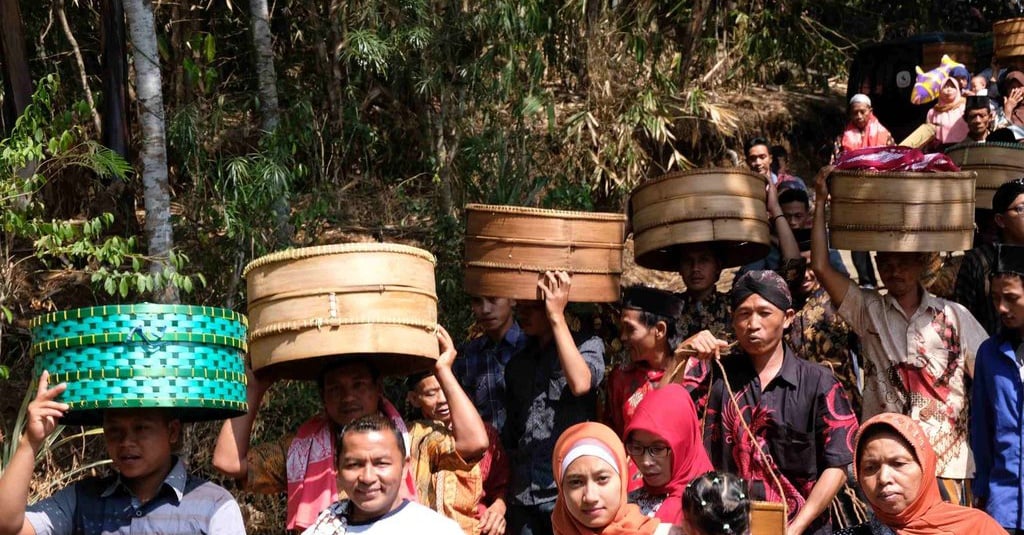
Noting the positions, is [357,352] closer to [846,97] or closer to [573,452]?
[573,452]

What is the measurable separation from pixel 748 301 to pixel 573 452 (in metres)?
1.15

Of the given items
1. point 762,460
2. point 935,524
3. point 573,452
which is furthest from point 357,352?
point 935,524

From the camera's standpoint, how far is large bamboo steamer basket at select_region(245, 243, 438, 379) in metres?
4.83

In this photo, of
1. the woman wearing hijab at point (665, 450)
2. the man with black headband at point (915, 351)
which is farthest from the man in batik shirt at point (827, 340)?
the woman wearing hijab at point (665, 450)

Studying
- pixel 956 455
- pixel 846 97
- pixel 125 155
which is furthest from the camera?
pixel 846 97

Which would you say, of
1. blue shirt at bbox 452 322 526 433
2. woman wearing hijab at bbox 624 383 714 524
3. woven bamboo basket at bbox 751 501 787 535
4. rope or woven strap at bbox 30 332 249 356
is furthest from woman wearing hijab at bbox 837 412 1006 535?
rope or woven strap at bbox 30 332 249 356

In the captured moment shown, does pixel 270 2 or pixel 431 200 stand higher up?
pixel 270 2

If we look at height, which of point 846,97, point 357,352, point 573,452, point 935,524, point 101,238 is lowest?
point 935,524

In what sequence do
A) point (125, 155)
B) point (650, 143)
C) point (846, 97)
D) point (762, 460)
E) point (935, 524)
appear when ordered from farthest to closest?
1. point (846, 97)
2. point (650, 143)
3. point (125, 155)
4. point (762, 460)
5. point (935, 524)

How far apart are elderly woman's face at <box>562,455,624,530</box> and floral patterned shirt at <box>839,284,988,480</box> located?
1785mm

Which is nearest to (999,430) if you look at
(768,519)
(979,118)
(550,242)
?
(768,519)

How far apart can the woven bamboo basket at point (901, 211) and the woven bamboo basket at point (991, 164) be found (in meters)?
1.33

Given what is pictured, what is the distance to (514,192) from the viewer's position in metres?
8.77

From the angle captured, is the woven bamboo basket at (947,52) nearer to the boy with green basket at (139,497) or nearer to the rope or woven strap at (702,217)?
the rope or woven strap at (702,217)
